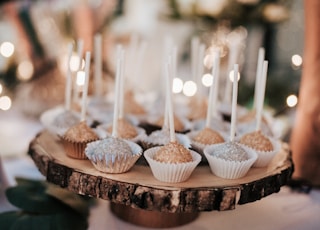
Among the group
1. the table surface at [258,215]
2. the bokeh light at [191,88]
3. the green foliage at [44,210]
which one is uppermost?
the bokeh light at [191,88]

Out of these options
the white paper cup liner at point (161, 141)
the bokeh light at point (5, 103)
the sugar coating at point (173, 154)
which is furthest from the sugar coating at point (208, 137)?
the bokeh light at point (5, 103)

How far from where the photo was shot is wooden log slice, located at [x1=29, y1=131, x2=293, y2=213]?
3.34 feet

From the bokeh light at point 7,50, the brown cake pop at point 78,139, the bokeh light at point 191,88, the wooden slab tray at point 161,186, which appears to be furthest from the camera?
the bokeh light at point 7,50

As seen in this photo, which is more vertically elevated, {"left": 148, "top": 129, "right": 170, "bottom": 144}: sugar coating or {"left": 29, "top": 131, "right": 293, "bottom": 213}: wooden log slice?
{"left": 148, "top": 129, "right": 170, "bottom": 144}: sugar coating

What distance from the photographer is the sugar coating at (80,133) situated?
3.88 feet

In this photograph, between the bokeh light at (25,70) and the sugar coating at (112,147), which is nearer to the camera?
the sugar coating at (112,147)

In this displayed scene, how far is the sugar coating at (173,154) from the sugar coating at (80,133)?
0.20 metres

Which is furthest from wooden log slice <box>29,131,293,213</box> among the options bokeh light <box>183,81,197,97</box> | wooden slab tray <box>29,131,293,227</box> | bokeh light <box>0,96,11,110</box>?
bokeh light <box>0,96,11,110</box>

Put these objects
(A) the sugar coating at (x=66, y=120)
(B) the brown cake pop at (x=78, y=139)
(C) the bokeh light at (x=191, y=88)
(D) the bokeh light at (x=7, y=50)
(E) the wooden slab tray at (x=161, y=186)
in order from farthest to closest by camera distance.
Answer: (D) the bokeh light at (x=7, y=50), (C) the bokeh light at (x=191, y=88), (A) the sugar coating at (x=66, y=120), (B) the brown cake pop at (x=78, y=139), (E) the wooden slab tray at (x=161, y=186)

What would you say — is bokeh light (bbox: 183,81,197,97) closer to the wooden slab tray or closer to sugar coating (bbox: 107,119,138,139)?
sugar coating (bbox: 107,119,138,139)

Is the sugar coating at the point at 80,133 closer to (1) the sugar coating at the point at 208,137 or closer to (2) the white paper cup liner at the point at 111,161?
(2) the white paper cup liner at the point at 111,161

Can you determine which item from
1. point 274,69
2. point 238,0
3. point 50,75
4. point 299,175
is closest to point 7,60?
point 50,75

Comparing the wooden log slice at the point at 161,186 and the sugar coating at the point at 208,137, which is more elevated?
the sugar coating at the point at 208,137

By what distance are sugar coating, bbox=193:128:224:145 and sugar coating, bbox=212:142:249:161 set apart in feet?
0.32
